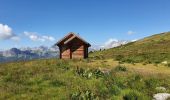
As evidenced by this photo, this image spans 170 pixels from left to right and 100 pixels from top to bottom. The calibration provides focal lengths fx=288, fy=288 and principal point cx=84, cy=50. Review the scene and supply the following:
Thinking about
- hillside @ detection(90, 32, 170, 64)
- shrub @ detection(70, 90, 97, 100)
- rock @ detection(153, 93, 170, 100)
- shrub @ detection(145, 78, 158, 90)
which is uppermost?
hillside @ detection(90, 32, 170, 64)

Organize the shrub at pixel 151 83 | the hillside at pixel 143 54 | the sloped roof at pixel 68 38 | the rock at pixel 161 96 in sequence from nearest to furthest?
the rock at pixel 161 96 < the shrub at pixel 151 83 < the hillside at pixel 143 54 < the sloped roof at pixel 68 38

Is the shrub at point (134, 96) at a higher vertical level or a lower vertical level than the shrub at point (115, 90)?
lower

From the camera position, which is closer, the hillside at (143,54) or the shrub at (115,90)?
the shrub at (115,90)

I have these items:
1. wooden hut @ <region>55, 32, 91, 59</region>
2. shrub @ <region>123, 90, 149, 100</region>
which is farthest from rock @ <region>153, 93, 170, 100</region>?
wooden hut @ <region>55, 32, 91, 59</region>

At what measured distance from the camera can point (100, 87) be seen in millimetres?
16641

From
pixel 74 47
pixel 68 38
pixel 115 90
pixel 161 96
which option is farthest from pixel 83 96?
pixel 68 38

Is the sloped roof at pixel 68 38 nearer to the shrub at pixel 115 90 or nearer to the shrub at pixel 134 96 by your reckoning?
the shrub at pixel 115 90

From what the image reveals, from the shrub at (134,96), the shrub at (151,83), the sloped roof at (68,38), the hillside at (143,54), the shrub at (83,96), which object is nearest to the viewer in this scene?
the shrub at (83,96)

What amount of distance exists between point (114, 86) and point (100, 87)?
2.75ft

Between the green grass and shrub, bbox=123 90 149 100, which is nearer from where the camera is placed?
shrub, bbox=123 90 149 100

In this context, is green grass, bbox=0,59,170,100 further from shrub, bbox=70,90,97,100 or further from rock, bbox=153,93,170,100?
rock, bbox=153,93,170,100

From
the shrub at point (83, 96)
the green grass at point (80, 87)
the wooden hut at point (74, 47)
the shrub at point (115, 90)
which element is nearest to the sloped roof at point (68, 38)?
the wooden hut at point (74, 47)

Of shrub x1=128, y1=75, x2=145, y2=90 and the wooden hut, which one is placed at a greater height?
the wooden hut

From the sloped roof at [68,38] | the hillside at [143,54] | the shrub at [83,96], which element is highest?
the sloped roof at [68,38]
